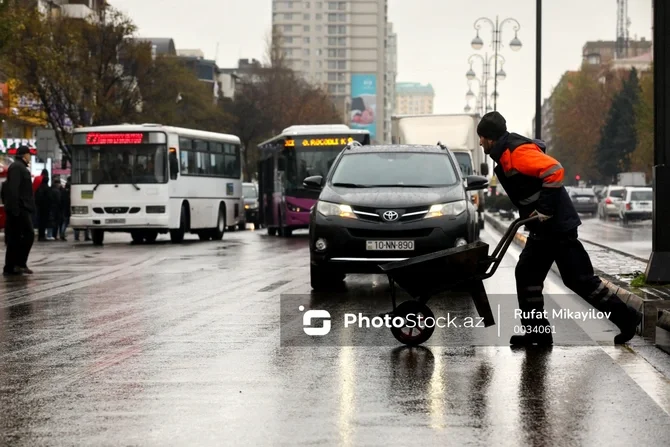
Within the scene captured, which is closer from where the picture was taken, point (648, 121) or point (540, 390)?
point (540, 390)

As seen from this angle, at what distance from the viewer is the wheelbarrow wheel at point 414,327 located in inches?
391

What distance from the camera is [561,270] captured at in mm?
9828

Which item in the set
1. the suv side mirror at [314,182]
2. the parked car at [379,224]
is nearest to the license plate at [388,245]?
the parked car at [379,224]

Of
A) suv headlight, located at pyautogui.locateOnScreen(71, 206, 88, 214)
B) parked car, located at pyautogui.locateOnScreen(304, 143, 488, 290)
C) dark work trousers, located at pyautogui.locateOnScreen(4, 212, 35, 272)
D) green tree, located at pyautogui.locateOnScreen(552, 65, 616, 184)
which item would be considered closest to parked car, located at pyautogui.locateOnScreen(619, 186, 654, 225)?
suv headlight, located at pyautogui.locateOnScreen(71, 206, 88, 214)

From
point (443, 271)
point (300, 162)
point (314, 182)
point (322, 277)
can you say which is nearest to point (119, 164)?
point (300, 162)

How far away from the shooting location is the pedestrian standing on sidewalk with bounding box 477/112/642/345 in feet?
31.8

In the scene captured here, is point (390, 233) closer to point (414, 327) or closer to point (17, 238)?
point (414, 327)

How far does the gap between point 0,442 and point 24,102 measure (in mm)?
50396

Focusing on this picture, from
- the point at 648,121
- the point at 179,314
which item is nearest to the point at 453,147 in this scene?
the point at 179,314

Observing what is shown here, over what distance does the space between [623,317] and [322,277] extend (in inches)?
235

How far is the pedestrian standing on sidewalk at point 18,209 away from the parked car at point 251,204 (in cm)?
3673

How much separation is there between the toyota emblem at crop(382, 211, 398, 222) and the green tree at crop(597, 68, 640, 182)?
102 metres

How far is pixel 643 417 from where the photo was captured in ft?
22.5

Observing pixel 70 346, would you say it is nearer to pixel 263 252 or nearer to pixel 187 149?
pixel 263 252
